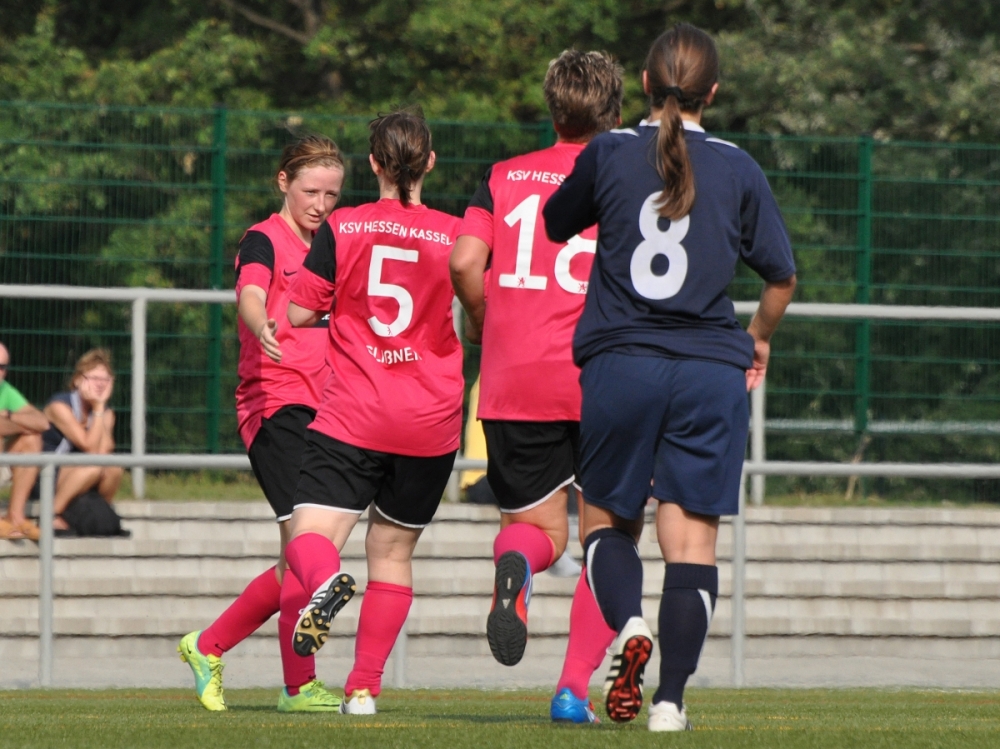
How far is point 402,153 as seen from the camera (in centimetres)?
511

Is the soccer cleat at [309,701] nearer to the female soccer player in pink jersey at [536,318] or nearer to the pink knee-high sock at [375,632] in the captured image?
the pink knee-high sock at [375,632]

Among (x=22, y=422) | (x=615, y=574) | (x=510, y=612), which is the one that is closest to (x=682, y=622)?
(x=615, y=574)

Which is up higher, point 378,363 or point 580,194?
point 580,194

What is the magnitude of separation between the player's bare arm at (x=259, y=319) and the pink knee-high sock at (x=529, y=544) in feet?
2.67

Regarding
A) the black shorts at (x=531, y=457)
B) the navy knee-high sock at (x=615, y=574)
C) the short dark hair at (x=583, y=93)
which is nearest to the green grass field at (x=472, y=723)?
the navy knee-high sock at (x=615, y=574)

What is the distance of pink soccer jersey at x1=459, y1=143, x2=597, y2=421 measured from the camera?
4.91 metres

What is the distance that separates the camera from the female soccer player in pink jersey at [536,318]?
4.90m

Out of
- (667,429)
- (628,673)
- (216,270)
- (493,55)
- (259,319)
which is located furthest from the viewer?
(493,55)

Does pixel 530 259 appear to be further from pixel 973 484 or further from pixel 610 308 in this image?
pixel 973 484

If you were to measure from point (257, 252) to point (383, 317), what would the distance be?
737 mm

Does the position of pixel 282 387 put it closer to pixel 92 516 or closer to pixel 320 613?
pixel 320 613

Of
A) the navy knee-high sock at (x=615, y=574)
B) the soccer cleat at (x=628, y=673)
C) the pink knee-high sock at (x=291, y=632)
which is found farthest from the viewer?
the pink knee-high sock at (x=291, y=632)

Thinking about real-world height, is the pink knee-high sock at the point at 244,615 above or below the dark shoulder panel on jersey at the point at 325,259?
below

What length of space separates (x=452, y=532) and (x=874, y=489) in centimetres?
243
